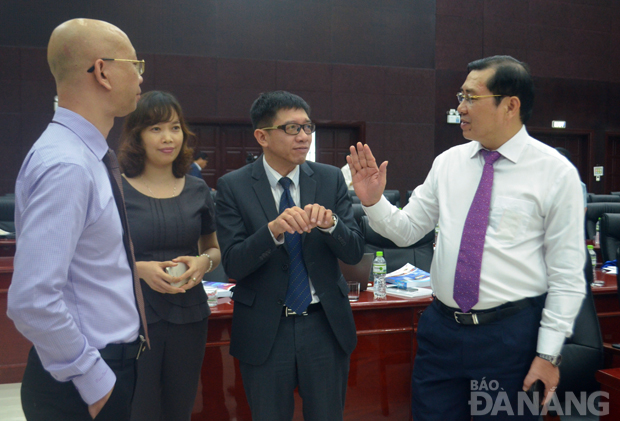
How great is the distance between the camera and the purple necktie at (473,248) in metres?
1.56

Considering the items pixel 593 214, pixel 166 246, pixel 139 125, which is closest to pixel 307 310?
pixel 166 246

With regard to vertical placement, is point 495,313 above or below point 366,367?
above

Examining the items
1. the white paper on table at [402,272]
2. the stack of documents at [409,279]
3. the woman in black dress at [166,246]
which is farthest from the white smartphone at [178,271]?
the white paper on table at [402,272]

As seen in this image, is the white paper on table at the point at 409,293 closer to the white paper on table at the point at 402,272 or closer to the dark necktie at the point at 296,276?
the white paper on table at the point at 402,272

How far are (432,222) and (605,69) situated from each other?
32.8 ft

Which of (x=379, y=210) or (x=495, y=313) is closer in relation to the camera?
(x=495, y=313)

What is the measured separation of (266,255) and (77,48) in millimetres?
792

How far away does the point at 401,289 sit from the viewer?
106 inches

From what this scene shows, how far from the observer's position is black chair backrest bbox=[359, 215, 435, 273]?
333cm

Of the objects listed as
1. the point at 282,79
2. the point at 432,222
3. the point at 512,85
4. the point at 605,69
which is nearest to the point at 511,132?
the point at 512,85

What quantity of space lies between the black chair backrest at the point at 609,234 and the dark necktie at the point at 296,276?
232 cm

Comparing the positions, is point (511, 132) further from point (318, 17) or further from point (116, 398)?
point (318, 17)

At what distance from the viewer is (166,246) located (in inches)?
73.8

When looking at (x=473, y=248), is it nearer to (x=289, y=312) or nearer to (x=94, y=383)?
(x=289, y=312)
